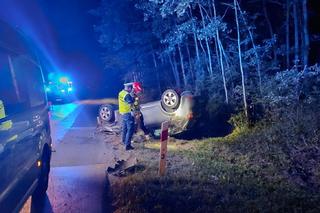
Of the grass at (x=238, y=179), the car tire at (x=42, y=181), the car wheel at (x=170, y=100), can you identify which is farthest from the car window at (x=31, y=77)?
the car wheel at (x=170, y=100)

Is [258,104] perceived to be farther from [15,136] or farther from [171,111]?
[15,136]

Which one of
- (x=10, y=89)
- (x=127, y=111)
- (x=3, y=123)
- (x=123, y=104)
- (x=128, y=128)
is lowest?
(x=128, y=128)

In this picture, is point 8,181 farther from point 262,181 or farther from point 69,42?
point 69,42

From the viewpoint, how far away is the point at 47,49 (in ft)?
217

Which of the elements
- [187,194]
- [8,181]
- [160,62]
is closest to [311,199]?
[187,194]

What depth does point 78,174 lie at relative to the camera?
307 inches

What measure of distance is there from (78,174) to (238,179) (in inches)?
132

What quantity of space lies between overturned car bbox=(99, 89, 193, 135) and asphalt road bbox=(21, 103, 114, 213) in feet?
5.37

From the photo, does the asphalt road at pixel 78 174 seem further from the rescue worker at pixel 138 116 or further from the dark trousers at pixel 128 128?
the rescue worker at pixel 138 116

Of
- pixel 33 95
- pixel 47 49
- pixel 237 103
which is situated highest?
pixel 47 49

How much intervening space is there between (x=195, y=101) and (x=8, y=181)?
7.42 meters

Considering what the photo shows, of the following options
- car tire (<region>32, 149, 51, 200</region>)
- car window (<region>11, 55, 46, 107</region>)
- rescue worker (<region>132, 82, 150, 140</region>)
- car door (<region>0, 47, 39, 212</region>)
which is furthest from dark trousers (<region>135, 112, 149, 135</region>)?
car door (<region>0, 47, 39, 212</region>)

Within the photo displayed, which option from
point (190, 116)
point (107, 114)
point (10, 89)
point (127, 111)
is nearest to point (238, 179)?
point (10, 89)

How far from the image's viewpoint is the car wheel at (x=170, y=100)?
1121 centimetres
